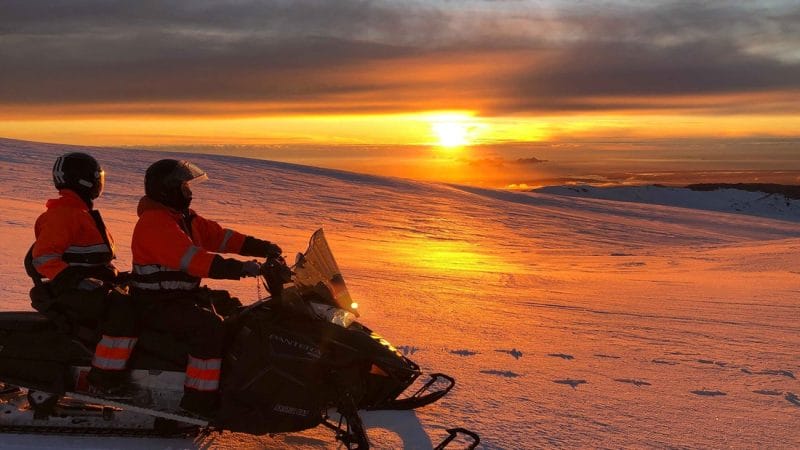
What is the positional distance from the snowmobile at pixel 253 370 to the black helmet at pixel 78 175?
1.95 feet

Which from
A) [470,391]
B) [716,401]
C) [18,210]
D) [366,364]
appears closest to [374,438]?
[366,364]

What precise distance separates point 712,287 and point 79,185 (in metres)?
9.49

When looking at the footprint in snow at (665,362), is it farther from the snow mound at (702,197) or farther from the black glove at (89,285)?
the snow mound at (702,197)

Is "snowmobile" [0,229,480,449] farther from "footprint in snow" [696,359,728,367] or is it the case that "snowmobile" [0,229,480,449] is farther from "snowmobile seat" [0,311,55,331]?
"footprint in snow" [696,359,728,367]

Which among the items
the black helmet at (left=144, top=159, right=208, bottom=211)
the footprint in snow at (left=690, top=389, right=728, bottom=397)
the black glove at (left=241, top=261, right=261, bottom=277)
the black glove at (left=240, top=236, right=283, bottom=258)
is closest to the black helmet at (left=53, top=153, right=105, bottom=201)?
the black helmet at (left=144, top=159, right=208, bottom=211)

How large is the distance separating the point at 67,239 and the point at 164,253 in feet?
2.13

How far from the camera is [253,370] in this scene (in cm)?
363

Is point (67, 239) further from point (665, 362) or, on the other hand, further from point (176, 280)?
point (665, 362)

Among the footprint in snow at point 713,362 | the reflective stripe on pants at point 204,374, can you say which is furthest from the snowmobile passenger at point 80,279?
the footprint in snow at point 713,362

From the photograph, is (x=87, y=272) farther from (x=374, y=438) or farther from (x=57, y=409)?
(x=374, y=438)

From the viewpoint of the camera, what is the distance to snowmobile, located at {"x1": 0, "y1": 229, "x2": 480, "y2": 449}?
11.9 ft

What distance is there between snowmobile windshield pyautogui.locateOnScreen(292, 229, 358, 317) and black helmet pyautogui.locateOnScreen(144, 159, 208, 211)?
70 cm

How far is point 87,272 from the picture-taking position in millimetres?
3781

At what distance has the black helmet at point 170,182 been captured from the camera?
359 centimetres
